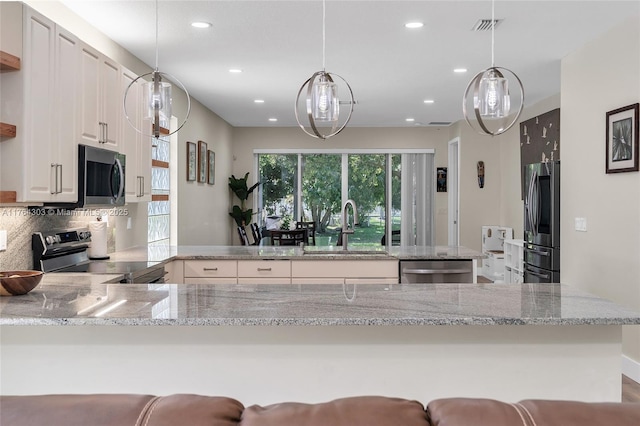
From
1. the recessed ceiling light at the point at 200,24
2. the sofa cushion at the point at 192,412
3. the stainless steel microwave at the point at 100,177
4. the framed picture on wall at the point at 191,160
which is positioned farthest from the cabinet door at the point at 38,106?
the framed picture on wall at the point at 191,160

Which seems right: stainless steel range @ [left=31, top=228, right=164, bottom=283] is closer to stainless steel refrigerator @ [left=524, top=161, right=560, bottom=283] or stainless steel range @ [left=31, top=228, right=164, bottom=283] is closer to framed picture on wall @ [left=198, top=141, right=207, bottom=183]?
framed picture on wall @ [left=198, top=141, right=207, bottom=183]

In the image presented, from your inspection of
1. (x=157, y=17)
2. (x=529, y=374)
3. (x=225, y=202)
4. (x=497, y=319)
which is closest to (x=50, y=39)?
(x=157, y=17)

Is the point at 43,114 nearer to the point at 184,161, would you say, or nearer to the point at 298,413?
the point at 298,413

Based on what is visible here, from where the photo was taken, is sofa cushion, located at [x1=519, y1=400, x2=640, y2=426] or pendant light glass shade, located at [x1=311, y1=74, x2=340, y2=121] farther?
pendant light glass shade, located at [x1=311, y1=74, x2=340, y2=121]

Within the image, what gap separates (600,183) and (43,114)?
158 inches

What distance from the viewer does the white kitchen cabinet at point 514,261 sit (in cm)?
684

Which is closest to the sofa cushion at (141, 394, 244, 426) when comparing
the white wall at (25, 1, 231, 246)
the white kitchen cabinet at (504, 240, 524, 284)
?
the white wall at (25, 1, 231, 246)

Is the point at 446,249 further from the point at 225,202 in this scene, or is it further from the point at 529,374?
the point at 225,202

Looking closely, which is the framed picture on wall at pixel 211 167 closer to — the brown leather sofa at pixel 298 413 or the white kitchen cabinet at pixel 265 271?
the white kitchen cabinet at pixel 265 271

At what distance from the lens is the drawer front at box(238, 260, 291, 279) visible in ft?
12.7

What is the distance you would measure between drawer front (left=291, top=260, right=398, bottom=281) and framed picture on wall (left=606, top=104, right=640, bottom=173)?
1810 mm

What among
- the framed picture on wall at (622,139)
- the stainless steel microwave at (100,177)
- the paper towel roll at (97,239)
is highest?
the framed picture on wall at (622,139)

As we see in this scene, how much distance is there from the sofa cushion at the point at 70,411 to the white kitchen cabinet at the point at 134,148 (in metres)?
2.94

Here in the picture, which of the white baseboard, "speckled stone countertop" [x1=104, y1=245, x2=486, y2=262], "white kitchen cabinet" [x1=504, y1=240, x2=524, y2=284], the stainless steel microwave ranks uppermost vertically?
the stainless steel microwave
